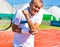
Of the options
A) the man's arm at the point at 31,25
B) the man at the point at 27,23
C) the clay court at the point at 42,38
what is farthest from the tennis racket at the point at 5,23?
the man's arm at the point at 31,25

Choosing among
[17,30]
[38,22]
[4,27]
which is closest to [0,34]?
[4,27]

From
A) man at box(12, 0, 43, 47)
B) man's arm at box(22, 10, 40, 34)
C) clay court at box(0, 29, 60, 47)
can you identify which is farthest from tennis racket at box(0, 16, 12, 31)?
man's arm at box(22, 10, 40, 34)

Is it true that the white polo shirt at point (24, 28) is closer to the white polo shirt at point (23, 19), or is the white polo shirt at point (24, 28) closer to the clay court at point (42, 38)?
the white polo shirt at point (23, 19)

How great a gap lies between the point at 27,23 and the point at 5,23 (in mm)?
400

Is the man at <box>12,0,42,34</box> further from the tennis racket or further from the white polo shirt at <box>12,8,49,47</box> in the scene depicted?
the tennis racket

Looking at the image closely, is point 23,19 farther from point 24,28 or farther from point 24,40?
point 24,40

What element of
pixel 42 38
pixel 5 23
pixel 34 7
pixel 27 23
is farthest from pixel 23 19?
pixel 42 38

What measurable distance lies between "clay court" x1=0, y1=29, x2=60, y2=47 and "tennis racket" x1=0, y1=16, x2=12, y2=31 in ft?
0.24

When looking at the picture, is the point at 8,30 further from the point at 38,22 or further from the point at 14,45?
the point at 38,22

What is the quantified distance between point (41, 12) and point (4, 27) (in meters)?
0.59

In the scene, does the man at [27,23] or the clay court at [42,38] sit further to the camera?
the clay court at [42,38]

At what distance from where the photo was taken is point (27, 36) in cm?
334

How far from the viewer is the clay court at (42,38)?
3582 millimetres

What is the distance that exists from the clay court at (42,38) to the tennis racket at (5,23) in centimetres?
7
